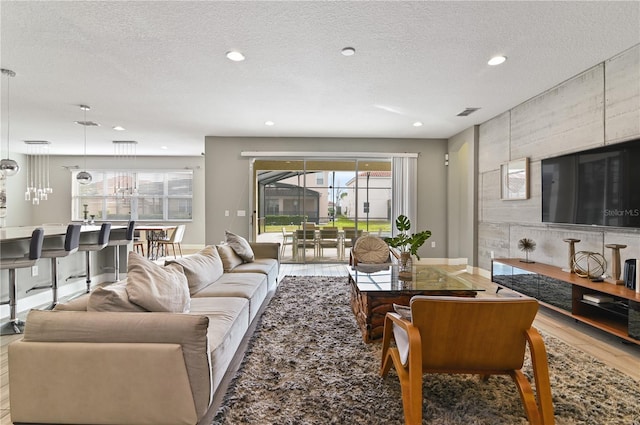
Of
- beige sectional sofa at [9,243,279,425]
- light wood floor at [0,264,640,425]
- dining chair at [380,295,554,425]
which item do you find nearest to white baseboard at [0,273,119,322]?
light wood floor at [0,264,640,425]

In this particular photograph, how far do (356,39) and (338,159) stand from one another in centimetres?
408

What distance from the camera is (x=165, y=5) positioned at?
240cm

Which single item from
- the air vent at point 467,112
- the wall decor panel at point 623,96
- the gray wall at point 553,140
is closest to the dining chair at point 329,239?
the gray wall at point 553,140

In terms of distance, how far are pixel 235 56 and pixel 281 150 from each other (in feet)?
11.7

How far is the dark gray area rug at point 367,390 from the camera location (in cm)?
178

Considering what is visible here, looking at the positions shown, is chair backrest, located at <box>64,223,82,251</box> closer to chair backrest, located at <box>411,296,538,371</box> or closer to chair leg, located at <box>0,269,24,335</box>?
chair leg, located at <box>0,269,24,335</box>

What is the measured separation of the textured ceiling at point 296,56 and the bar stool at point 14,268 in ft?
6.09

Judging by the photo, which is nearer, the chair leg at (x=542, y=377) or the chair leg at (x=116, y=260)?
the chair leg at (x=542, y=377)

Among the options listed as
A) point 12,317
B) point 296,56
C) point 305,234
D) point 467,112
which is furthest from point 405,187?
point 12,317

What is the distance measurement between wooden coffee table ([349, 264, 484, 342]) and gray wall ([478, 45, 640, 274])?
1.65 m

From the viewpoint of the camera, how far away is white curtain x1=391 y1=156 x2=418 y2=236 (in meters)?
6.79

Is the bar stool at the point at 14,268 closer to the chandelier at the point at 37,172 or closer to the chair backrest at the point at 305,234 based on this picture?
the chair backrest at the point at 305,234

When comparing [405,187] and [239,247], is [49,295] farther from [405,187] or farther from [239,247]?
[405,187]

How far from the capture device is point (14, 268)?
3.09 m
